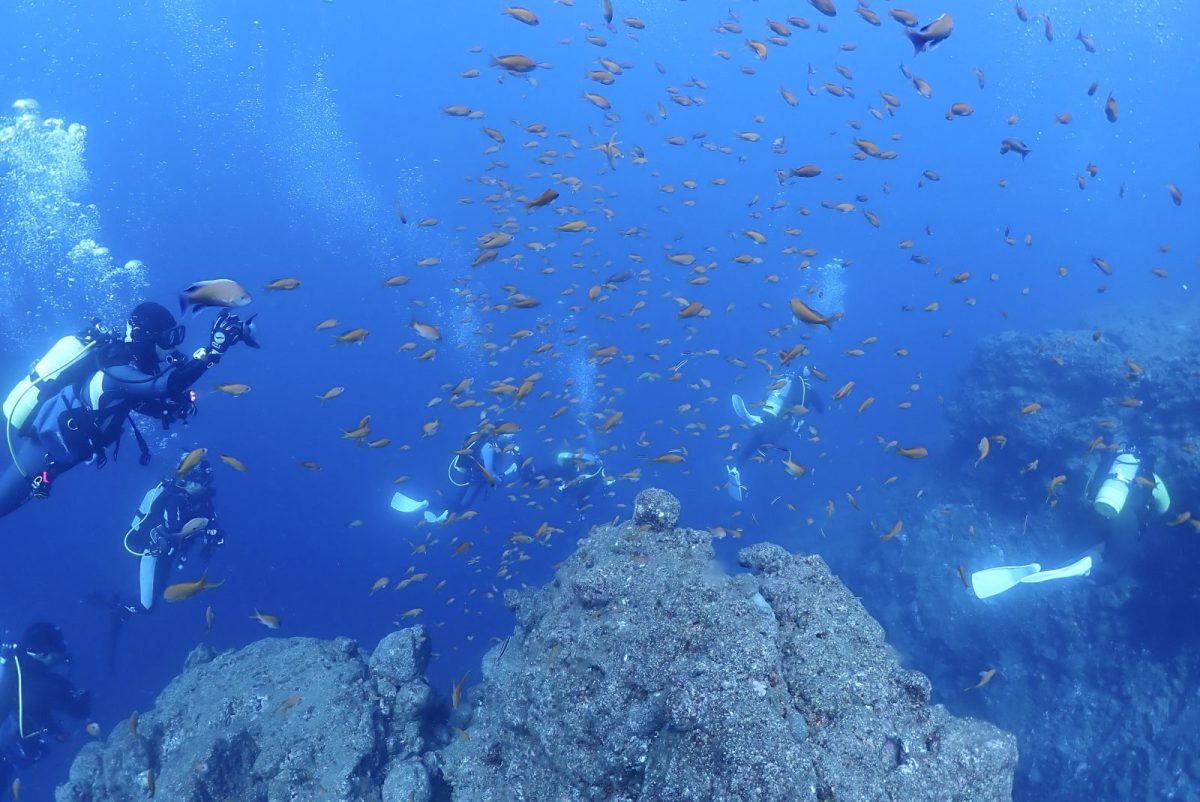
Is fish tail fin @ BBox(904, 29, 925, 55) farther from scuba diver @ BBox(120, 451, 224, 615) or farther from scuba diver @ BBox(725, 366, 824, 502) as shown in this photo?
scuba diver @ BBox(120, 451, 224, 615)

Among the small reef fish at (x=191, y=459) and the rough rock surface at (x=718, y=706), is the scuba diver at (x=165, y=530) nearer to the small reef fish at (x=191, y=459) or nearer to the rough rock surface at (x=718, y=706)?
the small reef fish at (x=191, y=459)

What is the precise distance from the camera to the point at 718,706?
3.64m

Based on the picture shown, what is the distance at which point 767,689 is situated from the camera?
3846 millimetres

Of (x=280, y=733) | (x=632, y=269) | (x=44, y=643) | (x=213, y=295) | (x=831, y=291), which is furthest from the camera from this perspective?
(x=831, y=291)

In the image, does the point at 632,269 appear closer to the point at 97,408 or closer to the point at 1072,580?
the point at 1072,580

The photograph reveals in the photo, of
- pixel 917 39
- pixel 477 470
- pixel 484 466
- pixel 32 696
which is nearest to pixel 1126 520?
pixel 917 39

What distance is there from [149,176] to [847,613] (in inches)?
3146

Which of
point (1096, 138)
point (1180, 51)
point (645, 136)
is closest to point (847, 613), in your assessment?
point (645, 136)

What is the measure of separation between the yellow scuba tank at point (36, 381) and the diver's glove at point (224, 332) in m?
2.12

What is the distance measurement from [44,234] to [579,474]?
116 ft

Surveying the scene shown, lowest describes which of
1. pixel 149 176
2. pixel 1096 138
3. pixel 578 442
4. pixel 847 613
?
pixel 1096 138

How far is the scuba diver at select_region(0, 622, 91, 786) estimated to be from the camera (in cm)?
906

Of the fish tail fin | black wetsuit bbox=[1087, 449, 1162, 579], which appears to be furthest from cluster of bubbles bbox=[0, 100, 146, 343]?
black wetsuit bbox=[1087, 449, 1162, 579]

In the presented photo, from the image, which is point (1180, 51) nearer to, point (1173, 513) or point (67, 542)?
point (1173, 513)
